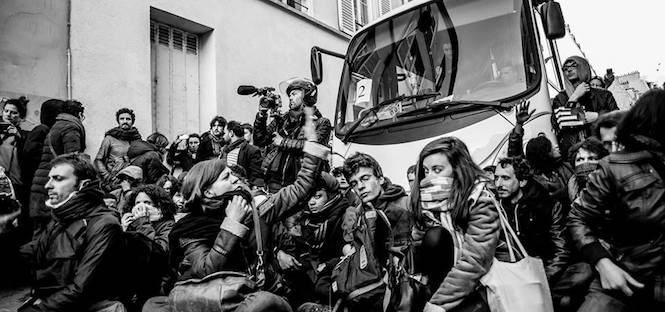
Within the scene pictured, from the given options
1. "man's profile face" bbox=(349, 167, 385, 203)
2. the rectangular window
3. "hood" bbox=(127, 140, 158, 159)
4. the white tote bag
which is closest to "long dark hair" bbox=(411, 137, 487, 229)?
the white tote bag

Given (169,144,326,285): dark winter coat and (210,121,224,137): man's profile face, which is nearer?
(169,144,326,285): dark winter coat

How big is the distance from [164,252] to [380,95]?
3.10m

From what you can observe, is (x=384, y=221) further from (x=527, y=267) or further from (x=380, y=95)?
(x=380, y=95)

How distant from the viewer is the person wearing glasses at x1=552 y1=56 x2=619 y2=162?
5430 mm

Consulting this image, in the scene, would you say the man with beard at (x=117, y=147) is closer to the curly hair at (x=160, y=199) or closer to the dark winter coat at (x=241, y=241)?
the curly hair at (x=160, y=199)

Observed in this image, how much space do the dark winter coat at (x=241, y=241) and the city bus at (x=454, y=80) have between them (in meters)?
1.86

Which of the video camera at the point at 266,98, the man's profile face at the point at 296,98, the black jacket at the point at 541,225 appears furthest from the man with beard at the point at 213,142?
the black jacket at the point at 541,225

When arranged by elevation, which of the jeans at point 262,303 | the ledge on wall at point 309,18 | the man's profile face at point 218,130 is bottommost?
the jeans at point 262,303

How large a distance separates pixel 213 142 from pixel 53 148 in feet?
9.36

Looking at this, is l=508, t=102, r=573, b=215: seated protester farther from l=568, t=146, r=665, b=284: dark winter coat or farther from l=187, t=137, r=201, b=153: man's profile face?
l=187, t=137, r=201, b=153: man's profile face

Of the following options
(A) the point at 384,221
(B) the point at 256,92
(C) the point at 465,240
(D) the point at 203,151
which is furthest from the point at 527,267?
(D) the point at 203,151

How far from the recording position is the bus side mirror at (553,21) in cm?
526

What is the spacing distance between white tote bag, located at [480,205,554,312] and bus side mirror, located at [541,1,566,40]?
11.5 feet

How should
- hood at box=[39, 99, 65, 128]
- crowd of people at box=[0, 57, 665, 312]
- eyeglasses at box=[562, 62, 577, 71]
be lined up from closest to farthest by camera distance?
crowd of people at box=[0, 57, 665, 312] < hood at box=[39, 99, 65, 128] < eyeglasses at box=[562, 62, 577, 71]
